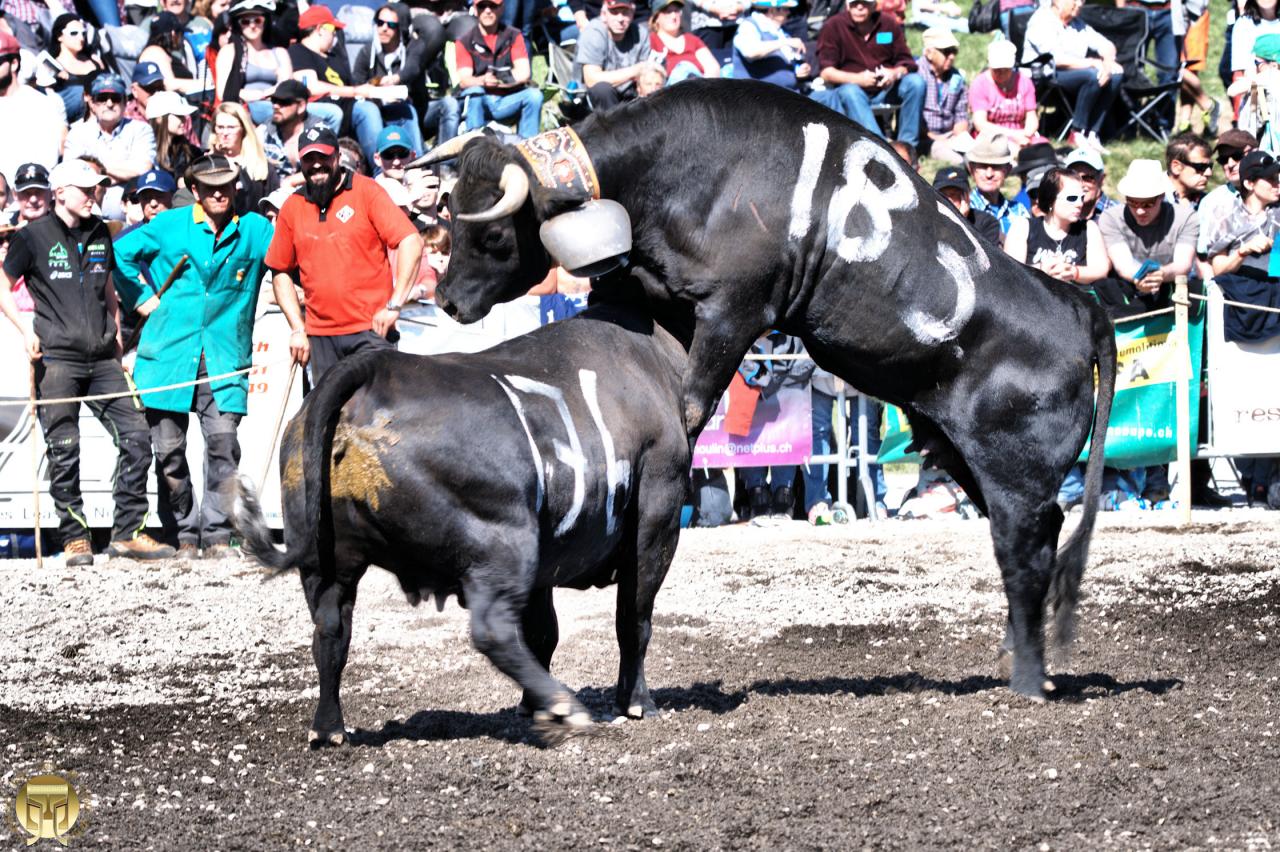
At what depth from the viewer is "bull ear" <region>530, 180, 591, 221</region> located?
600 centimetres

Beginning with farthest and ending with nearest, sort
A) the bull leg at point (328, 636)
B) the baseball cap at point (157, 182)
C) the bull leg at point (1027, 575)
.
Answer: the baseball cap at point (157, 182) < the bull leg at point (1027, 575) < the bull leg at point (328, 636)

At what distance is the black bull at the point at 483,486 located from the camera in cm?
543

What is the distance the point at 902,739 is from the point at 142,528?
19.9 ft

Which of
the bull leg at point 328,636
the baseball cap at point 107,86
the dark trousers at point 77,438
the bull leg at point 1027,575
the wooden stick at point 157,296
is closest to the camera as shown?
the bull leg at point 328,636

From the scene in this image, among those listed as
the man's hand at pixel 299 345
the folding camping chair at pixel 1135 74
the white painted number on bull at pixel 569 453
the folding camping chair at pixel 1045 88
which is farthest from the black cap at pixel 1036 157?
the white painted number on bull at pixel 569 453

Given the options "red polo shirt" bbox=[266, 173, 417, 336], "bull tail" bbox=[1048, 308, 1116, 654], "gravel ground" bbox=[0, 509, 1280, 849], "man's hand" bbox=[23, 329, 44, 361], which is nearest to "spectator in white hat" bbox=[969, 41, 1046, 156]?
"gravel ground" bbox=[0, 509, 1280, 849]

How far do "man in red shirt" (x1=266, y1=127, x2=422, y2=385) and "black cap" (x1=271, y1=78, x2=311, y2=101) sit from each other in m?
3.87

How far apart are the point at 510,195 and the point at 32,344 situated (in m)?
5.29

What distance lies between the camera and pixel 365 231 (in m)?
9.09

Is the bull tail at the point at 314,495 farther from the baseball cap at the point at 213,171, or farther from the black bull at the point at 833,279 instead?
the baseball cap at the point at 213,171

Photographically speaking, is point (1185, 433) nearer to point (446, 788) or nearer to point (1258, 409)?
point (1258, 409)

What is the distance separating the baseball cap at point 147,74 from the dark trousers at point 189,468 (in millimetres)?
3563

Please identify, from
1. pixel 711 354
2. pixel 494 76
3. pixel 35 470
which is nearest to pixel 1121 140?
pixel 494 76

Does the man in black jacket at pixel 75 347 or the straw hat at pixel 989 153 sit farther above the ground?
the straw hat at pixel 989 153
